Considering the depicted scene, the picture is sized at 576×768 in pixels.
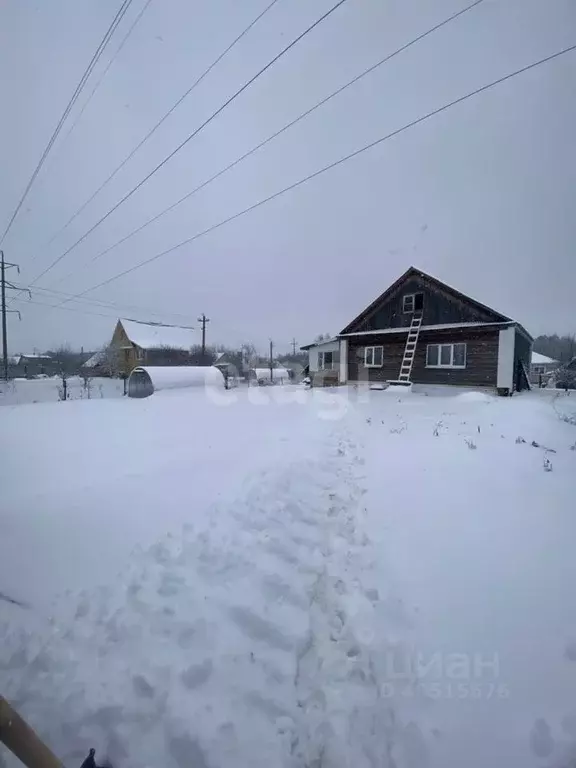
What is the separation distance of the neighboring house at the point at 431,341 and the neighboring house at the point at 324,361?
2.39 meters

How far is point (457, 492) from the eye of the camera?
13.3 feet

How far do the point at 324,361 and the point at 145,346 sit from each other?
21769mm

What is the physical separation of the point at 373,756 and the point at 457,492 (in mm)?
3008

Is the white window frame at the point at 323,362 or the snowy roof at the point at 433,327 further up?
the snowy roof at the point at 433,327

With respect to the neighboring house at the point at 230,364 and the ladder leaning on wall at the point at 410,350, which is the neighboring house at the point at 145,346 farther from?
the ladder leaning on wall at the point at 410,350

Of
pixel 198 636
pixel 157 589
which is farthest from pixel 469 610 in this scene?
pixel 157 589

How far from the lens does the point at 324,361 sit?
23.7m

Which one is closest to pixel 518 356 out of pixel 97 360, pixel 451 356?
pixel 451 356

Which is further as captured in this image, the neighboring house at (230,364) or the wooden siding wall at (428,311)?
the neighboring house at (230,364)

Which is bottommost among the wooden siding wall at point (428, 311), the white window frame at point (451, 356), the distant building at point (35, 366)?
the distant building at point (35, 366)

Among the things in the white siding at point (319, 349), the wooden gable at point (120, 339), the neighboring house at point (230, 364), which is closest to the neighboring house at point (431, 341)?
the white siding at point (319, 349)

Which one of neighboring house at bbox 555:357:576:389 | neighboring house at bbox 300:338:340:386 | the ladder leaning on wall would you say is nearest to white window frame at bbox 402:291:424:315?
the ladder leaning on wall

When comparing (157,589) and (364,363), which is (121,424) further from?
(364,363)

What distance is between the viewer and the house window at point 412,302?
619 inches
